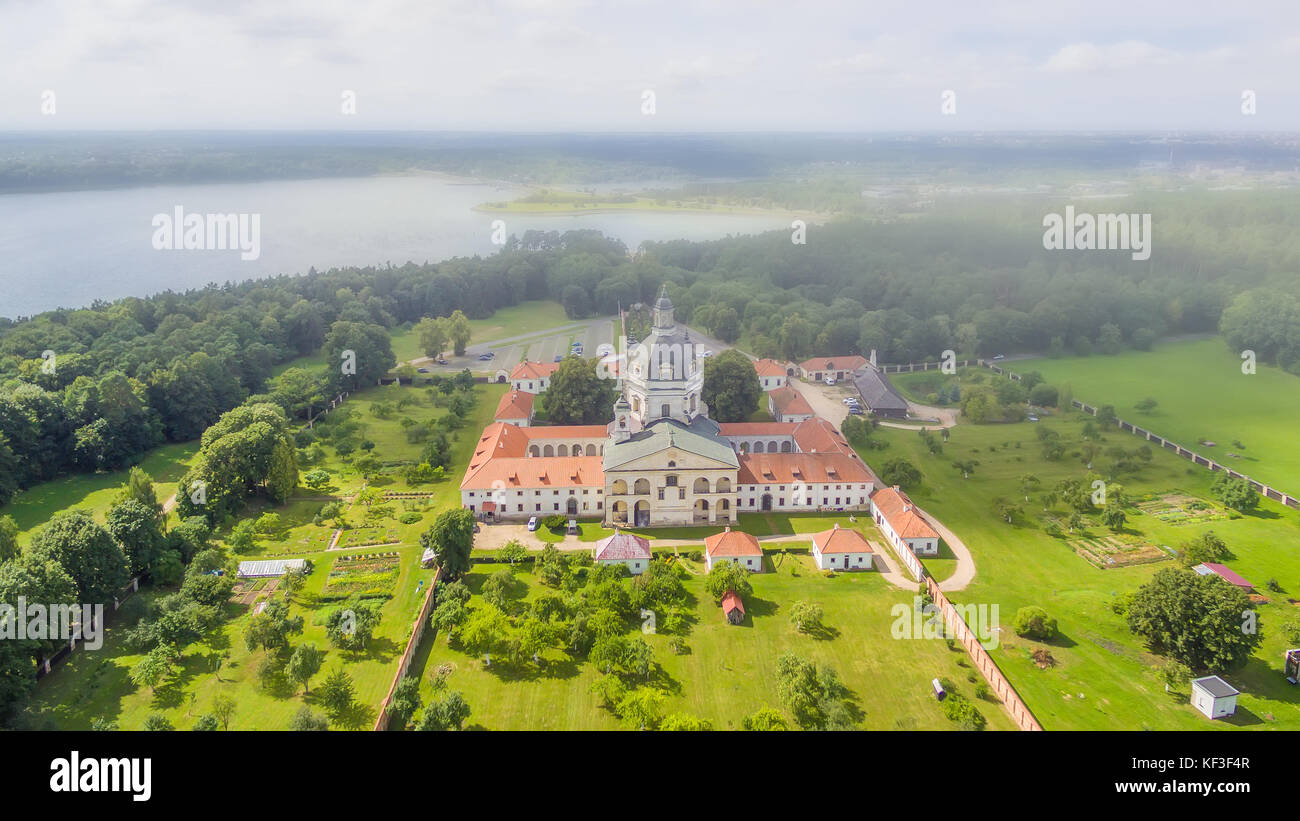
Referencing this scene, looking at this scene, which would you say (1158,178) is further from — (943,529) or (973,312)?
(943,529)

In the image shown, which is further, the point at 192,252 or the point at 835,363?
the point at 192,252


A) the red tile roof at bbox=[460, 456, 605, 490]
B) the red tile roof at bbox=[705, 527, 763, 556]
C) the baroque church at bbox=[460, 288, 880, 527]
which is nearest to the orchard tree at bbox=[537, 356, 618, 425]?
the baroque church at bbox=[460, 288, 880, 527]

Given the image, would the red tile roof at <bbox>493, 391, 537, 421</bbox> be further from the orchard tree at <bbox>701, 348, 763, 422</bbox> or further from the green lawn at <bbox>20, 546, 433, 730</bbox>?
the green lawn at <bbox>20, 546, 433, 730</bbox>

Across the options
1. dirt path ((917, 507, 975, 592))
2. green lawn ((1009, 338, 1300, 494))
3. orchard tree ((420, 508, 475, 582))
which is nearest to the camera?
orchard tree ((420, 508, 475, 582))

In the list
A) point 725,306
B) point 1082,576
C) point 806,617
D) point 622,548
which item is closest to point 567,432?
point 622,548

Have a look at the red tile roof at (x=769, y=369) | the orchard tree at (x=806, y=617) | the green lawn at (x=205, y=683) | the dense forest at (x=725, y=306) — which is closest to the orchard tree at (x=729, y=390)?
the red tile roof at (x=769, y=369)

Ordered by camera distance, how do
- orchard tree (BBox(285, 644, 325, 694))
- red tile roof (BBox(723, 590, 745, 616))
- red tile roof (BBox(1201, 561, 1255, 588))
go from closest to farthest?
orchard tree (BBox(285, 644, 325, 694)), red tile roof (BBox(723, 590, 745, 616)), red tile roof (BBox(1201, 561, 1255, 588))

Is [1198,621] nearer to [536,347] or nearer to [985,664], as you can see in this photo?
[985,664]

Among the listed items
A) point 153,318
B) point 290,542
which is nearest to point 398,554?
point 290,542
